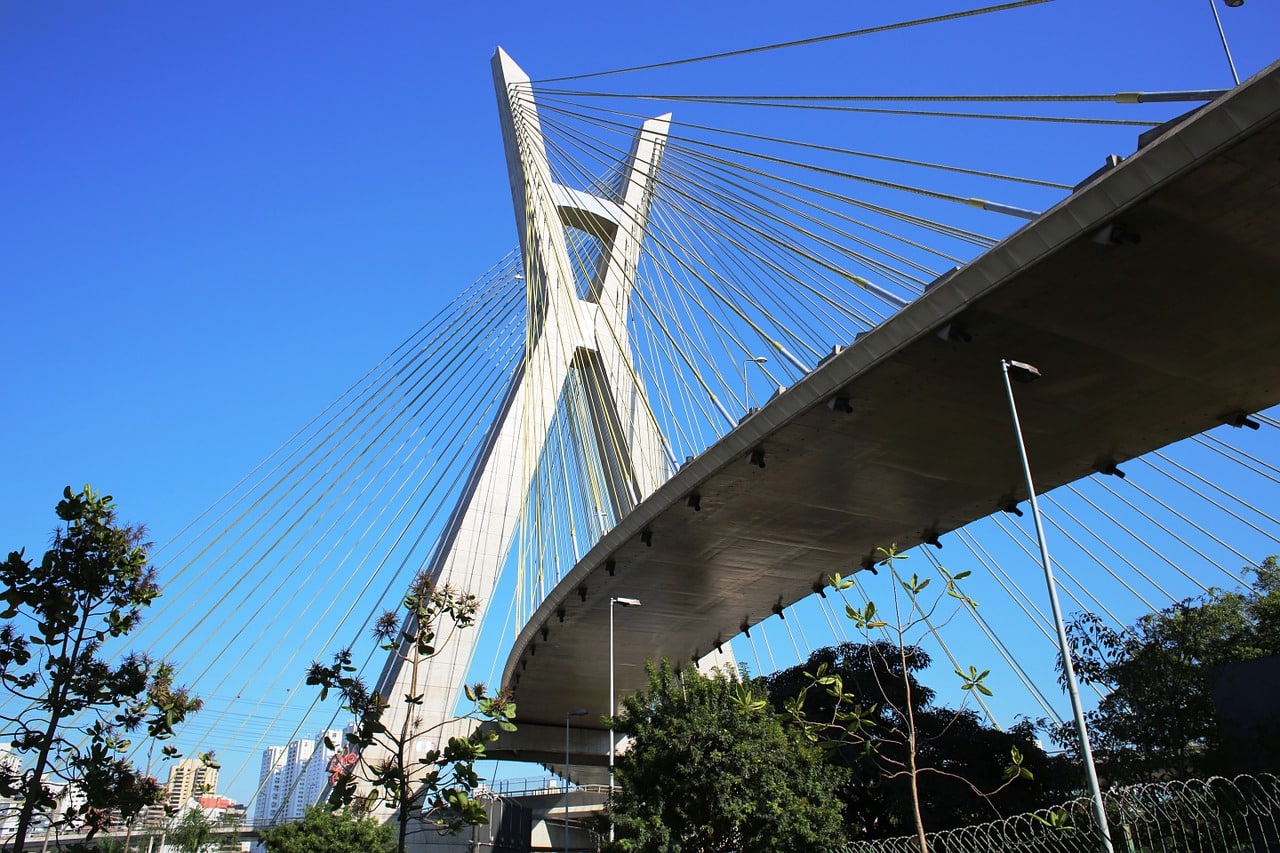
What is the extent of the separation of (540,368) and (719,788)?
12.8 meters

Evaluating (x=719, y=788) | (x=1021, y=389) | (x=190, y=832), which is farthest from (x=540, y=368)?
(x=190, y=832)

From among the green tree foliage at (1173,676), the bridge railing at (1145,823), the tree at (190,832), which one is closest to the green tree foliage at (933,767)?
the green tree foliage at (1173,676)

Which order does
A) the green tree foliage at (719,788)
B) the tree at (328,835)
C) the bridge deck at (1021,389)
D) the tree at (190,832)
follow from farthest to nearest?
the tree at (190,832) → the tree at (328,835) → the green tree foliage at (719,788) → the bridge deck at (1021,389)

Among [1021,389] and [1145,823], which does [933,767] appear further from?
[1145,823]

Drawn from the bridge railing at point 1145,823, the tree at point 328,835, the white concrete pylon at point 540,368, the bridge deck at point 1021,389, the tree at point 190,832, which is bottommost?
the bridge railing at point 1145,823

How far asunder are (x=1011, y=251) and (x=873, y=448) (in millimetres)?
5125

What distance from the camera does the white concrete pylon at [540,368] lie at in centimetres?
2422

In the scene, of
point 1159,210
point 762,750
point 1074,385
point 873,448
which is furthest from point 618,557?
point 1159,210

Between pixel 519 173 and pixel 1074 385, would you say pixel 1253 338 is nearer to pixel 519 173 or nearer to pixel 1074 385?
pixel 1074 385

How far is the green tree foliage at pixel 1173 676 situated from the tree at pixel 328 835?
1900 centimetres

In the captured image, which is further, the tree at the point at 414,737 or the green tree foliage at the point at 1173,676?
the green tree foliage at the point at 1173,676

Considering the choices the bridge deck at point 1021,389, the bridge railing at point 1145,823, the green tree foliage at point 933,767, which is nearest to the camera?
the bridge railing at point 1145,823

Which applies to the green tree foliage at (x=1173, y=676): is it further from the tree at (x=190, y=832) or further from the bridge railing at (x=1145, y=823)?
the tree at (x=190, y=832)

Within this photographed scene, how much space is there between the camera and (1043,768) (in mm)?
24766
